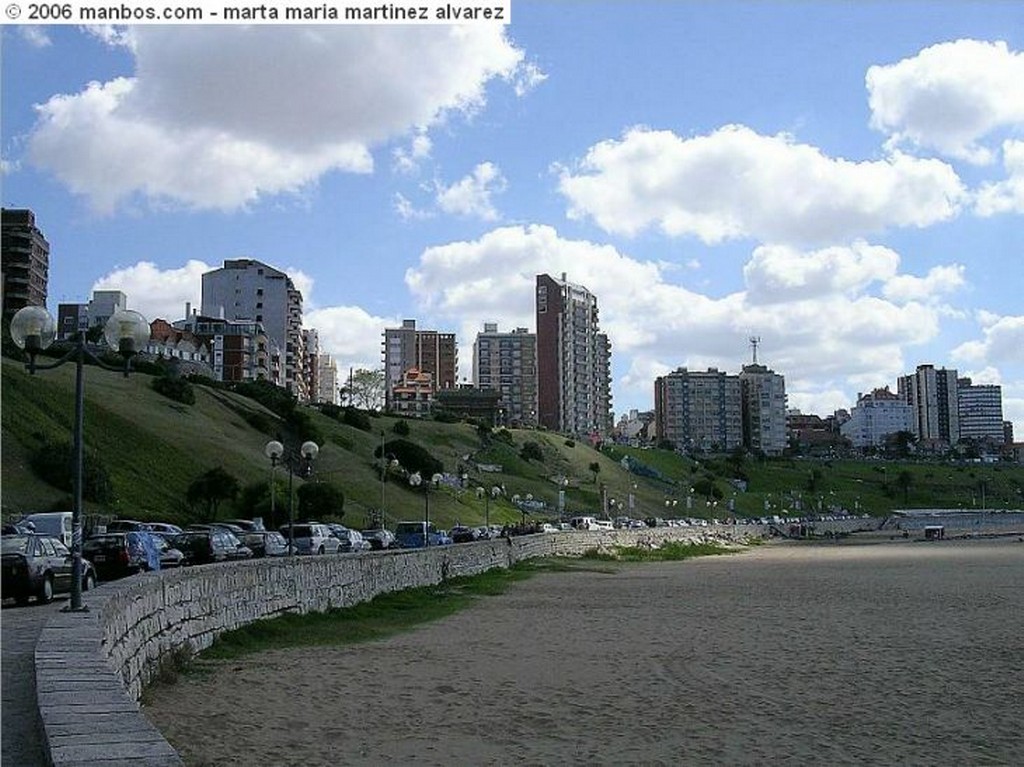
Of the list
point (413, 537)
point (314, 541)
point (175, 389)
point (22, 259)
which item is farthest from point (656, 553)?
point (22, 259)

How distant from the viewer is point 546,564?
5269 centimetres

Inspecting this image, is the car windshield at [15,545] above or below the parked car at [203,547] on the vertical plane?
above

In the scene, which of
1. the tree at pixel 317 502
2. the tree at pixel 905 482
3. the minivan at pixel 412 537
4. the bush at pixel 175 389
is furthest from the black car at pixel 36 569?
the tree at pixel 905 482

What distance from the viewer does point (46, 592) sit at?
2106 centimetres

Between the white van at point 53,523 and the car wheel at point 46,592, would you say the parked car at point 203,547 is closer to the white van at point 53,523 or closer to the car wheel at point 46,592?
the white van at point 53,523

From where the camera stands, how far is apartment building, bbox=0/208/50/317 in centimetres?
12075

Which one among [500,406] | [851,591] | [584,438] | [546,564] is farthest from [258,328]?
[851,591]

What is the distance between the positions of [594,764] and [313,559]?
14.3 m

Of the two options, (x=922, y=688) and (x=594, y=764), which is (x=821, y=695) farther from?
(x=594, y=764)

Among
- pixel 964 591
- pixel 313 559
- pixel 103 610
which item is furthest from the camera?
pixel 964 591

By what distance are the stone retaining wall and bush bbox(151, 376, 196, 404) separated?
50714 mm

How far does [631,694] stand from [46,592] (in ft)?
39.4

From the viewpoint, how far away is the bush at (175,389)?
83062 millimetres

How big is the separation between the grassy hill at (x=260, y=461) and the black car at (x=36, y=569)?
3080 cm
